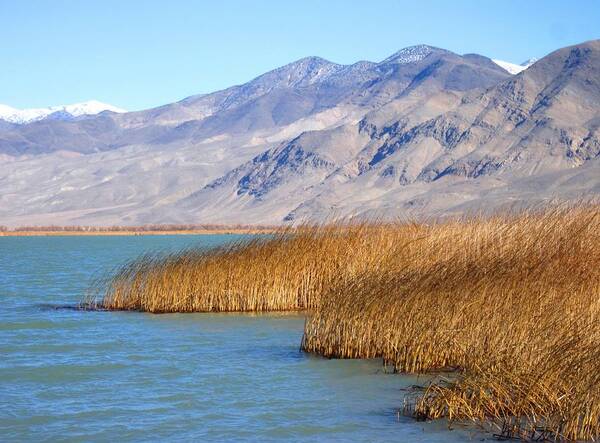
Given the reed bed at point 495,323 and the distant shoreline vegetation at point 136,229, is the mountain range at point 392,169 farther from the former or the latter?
the reed bed at point 495,323

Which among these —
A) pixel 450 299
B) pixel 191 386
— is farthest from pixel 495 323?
pixel 191 386

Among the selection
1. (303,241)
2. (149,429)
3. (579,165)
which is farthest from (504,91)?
(149,429)

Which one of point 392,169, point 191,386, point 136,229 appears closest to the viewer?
point 191,386

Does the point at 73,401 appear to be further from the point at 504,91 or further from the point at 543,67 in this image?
the point at 543,67

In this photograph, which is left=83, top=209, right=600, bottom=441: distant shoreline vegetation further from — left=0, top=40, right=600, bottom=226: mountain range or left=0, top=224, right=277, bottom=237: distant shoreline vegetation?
left=0, top=224, right=277, bottom=237: distant shoreline vegetation

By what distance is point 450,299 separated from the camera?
11.7 m

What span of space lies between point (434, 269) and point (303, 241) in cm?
616

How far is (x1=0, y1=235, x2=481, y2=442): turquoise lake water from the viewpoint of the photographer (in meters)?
10.0

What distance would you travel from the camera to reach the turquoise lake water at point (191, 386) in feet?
32.8

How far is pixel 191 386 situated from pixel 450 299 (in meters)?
3.24

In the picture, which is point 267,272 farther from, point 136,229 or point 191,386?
point 136,229

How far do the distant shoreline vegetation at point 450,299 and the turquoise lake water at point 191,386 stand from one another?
392mm

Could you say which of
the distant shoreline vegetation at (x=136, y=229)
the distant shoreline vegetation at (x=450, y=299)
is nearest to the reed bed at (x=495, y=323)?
the distant shoreline vegetation at (x=450, y=299)

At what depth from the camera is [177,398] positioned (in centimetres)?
1146
